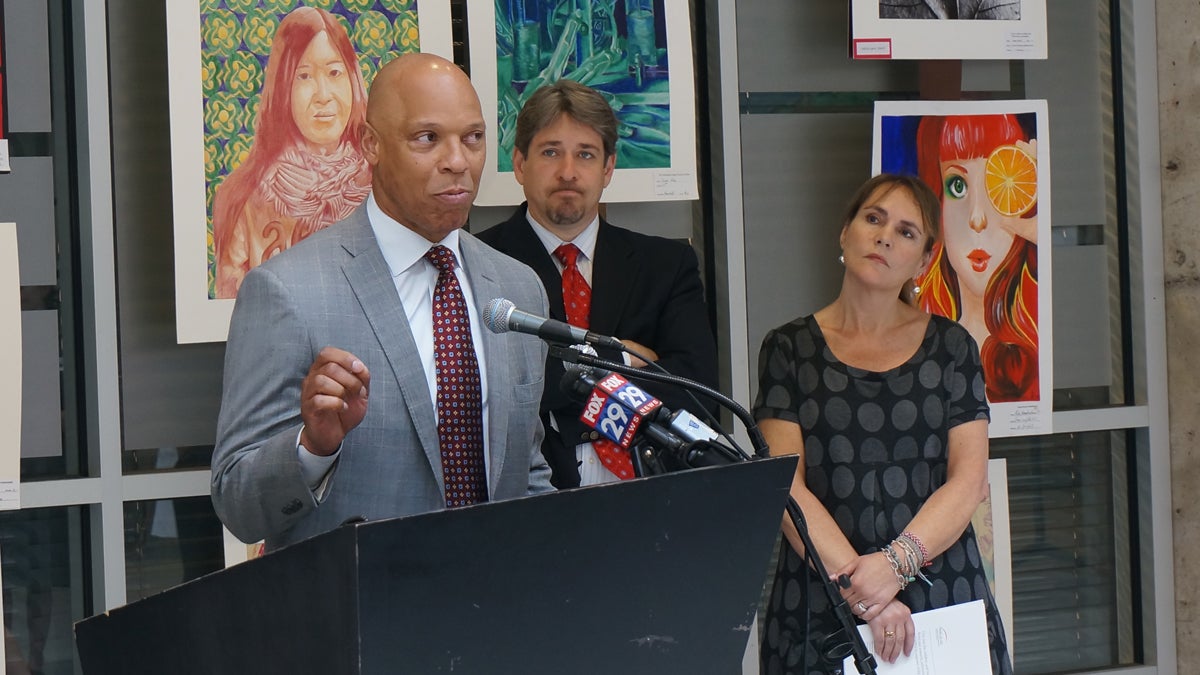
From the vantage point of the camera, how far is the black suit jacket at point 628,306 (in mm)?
2854

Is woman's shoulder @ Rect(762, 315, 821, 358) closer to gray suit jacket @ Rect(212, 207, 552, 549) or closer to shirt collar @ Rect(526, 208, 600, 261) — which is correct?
shirt collar @ Rect(526, 208, 600, 261)

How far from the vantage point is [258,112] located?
10.3 ft

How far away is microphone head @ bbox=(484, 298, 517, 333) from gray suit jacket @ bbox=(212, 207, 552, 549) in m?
0.40

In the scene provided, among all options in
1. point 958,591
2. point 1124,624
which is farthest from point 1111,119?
point 958,591

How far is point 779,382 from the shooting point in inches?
113

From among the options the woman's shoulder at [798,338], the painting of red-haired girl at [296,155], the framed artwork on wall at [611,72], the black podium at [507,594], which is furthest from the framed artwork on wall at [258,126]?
the black podium at [507,594]

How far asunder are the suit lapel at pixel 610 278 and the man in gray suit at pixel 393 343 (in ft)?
2.54

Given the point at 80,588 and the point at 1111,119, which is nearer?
the point at 80,588

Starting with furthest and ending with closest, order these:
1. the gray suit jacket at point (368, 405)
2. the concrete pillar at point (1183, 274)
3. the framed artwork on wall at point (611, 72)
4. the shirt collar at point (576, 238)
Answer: the concrete pillar at point (1183, 274) → the framed artwork on wall at point (611, 72) → the shirt collar at point (576, 238) → the gray suit jacket at point (368, 405)

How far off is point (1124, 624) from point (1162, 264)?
116 cm

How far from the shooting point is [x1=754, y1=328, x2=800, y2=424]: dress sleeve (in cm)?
285

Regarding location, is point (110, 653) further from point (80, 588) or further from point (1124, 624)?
point (1124, 624)

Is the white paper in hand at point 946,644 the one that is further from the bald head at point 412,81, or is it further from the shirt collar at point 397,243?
the bald head at point 412,81

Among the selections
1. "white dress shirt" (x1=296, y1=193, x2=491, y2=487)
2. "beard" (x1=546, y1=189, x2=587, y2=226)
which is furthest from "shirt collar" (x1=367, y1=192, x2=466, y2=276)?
"beard" (x1=546, y1=189, x2=587, y2=226)
